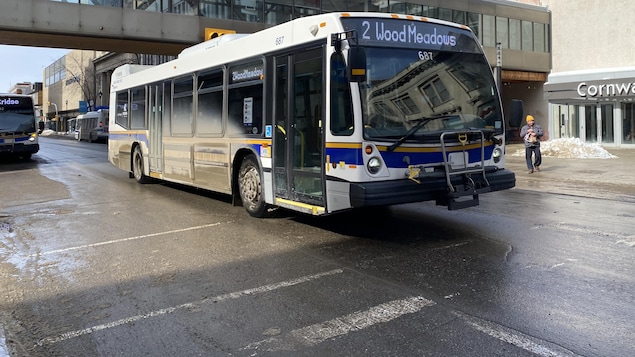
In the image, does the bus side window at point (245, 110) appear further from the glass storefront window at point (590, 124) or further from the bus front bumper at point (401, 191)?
the glass storefront window at point (590, 124)

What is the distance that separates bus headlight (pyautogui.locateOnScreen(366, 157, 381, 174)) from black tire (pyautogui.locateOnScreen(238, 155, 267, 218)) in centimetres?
251

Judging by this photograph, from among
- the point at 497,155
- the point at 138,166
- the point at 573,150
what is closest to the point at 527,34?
the point at 573,150

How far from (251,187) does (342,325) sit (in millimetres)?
4817

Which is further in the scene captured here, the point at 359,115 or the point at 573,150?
the point at 573,150

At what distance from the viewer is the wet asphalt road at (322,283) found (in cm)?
382

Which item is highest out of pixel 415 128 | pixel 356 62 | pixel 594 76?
pixel 594 76

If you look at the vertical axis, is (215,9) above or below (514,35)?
below

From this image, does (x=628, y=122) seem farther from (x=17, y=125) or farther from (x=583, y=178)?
(x=17, y=125)

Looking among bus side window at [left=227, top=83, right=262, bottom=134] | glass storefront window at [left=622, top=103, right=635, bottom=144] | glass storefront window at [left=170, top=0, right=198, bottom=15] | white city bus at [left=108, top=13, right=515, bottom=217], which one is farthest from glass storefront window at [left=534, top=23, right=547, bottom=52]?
bus side window at [left=227, top=83, right=262, bottom=134]

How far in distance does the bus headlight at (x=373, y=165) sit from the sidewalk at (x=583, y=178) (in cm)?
756

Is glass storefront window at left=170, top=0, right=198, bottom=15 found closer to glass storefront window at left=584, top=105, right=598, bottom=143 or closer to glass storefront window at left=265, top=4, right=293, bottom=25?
glass storefront window at left=265, top=4, right=293, bottom=25

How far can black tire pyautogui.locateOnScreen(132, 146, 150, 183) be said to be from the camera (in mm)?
13734

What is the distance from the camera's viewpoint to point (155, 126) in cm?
1231

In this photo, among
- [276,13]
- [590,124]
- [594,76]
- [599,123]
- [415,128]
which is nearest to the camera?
[415,128]
